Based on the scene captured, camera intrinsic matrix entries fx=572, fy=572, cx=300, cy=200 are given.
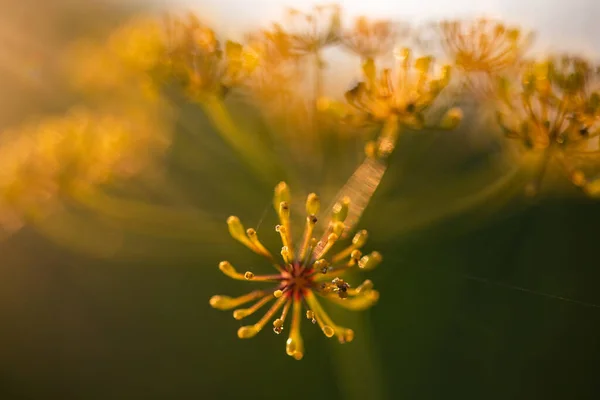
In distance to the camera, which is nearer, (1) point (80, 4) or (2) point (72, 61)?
(2) point (72, 61)

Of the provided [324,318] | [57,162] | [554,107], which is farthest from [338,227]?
[57,162]

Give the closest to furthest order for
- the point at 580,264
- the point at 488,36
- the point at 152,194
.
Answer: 1. the point at 488,36
2. the point at 580,264
3. the point at 152,194

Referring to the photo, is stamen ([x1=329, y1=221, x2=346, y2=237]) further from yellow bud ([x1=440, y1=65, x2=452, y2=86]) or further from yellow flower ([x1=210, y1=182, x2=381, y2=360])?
yellow bud ([x1=440, y1=65, x2=452, y2=86])

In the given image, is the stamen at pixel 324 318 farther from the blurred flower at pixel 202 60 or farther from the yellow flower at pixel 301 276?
the blurred flower at pixel 202 60

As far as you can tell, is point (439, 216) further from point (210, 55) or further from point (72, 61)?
point (72, 61)

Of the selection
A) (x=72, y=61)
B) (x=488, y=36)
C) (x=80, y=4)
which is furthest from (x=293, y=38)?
(x=80, y=4)
